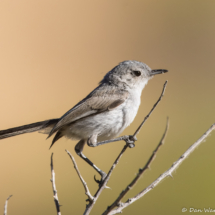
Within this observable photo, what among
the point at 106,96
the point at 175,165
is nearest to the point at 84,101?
the point at 106,96

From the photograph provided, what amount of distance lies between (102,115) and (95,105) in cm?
16

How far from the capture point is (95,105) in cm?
301

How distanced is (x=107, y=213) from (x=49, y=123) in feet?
5.32

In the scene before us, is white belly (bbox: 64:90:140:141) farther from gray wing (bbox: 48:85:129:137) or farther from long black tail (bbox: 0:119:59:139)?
long black tail (bbox: 0:119:59:139)

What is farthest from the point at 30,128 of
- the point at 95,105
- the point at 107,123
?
the point at 107,123

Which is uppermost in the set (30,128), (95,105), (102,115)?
(95,105)

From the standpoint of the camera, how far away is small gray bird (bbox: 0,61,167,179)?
2.86 m

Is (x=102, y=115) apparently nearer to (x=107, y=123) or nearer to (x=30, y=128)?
(x=107, y=123)

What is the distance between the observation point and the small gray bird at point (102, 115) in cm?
286

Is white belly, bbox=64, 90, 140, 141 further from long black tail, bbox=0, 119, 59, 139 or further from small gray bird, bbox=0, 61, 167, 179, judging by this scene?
long black tail, bbox=0, 119, 59, 139

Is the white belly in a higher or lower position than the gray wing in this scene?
lower

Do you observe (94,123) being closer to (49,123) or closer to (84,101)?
(84,101)

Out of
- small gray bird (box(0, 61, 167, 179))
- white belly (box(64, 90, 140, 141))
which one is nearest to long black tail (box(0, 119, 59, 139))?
small gray bird (box(0, 61, 167, 179))

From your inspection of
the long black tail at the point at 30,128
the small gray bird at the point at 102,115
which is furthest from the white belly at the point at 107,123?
the long black tail at the point at 30,128
